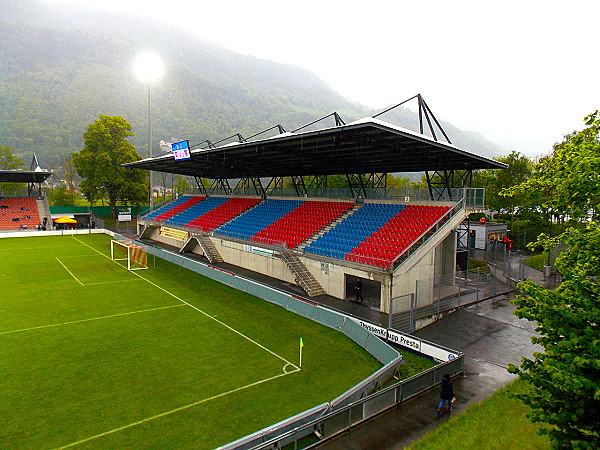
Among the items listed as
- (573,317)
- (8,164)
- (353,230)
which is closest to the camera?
(573,317)

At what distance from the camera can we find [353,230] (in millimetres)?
23906

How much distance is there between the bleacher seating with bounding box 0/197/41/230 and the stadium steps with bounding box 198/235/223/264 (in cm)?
3085

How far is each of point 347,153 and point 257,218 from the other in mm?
11062

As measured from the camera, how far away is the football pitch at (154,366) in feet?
29.3

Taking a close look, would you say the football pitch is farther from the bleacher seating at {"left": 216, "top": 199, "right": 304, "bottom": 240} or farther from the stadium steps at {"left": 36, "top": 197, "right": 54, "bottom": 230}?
the stadium steps at {"left": 36, "top": 197, "right": 54, "bottom": 230}

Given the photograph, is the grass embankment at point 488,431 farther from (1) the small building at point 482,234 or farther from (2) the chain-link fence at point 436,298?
(1) the small building at point 482,234

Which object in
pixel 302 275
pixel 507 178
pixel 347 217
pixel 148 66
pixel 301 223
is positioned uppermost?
pixel 148 66

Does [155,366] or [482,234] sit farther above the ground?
[482,234]

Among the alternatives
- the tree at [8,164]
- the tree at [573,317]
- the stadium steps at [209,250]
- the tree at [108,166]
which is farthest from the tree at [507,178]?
the tree at [8,164]

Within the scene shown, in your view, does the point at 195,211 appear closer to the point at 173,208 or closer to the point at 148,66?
the point at 173,208

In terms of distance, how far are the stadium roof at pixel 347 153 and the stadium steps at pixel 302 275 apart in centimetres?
704

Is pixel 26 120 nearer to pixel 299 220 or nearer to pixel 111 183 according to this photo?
pixel 111 183

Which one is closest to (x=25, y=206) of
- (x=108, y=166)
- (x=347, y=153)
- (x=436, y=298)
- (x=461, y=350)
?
(x=108, y=166)

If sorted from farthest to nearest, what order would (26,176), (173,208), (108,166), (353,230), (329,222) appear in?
(108,166) → (26,176) → (173,208) → (329,222) → (353,230)
